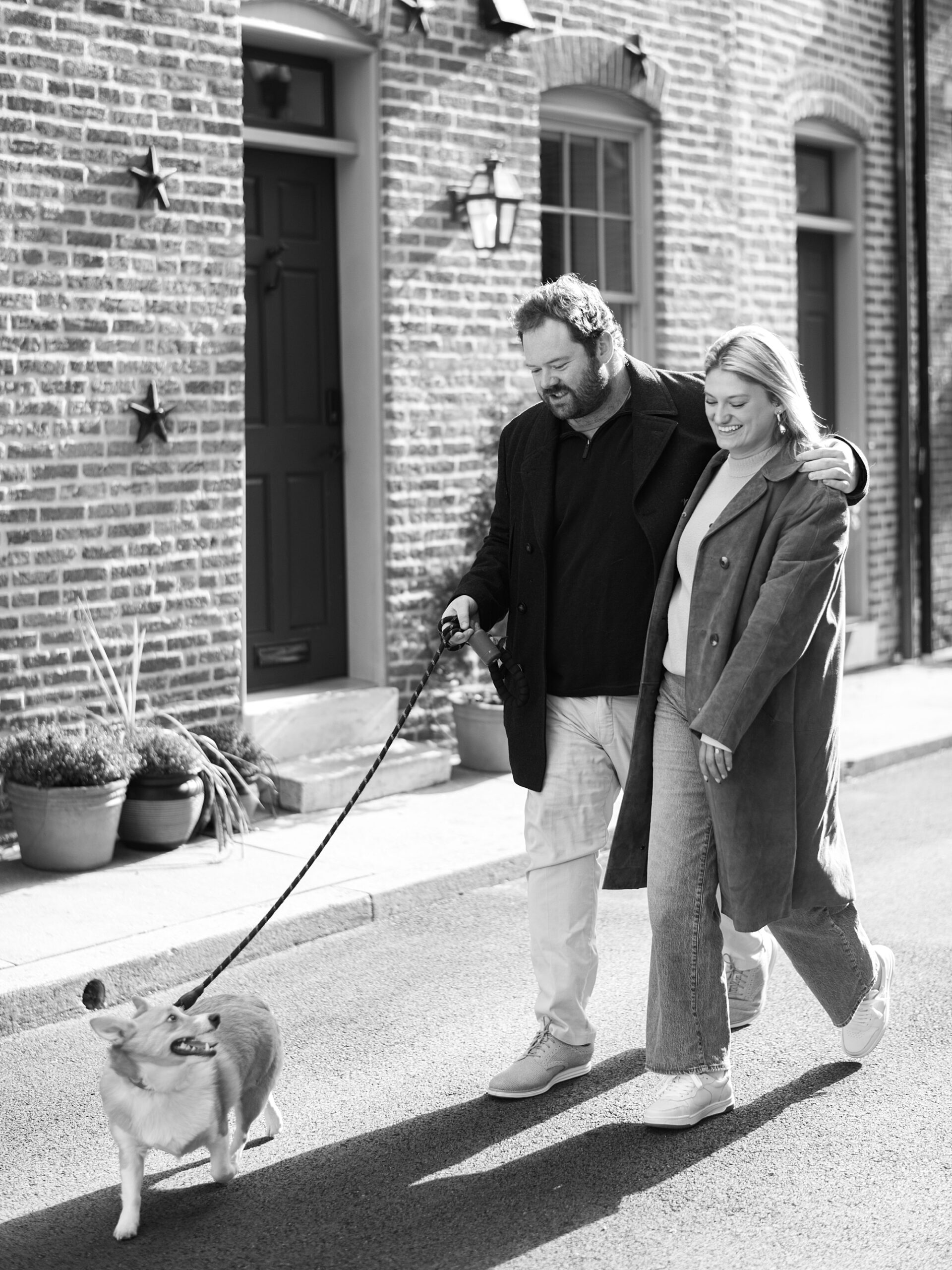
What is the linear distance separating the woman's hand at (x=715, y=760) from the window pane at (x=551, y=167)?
622 centimetres

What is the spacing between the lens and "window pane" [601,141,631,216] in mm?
9773

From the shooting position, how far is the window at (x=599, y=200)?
945 centimetres

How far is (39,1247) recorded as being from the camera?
353cm

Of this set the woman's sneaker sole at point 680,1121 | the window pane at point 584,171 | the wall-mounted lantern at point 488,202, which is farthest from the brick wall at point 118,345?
the woman's sneaker sole at point 680,1121

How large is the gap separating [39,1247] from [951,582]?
10167mm

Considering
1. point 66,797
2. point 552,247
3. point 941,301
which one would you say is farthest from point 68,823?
point 941,301

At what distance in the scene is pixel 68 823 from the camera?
6.33 m

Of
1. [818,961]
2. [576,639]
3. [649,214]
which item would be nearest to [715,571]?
[576,639]

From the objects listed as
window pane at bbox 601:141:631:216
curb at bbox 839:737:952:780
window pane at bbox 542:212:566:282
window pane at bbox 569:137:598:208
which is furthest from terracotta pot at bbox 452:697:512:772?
window pane at bbox 601:141:631:216

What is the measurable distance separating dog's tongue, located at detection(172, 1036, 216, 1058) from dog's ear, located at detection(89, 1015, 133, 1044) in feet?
0.34

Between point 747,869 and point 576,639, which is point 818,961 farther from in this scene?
point 576,639

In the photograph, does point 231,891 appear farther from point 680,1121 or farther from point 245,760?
point 680,1121

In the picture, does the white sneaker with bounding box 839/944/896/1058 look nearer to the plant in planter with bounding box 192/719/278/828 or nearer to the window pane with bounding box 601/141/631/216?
the plant in planter with bounding box 192/719/278/828

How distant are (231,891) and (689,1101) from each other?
8.15ft
